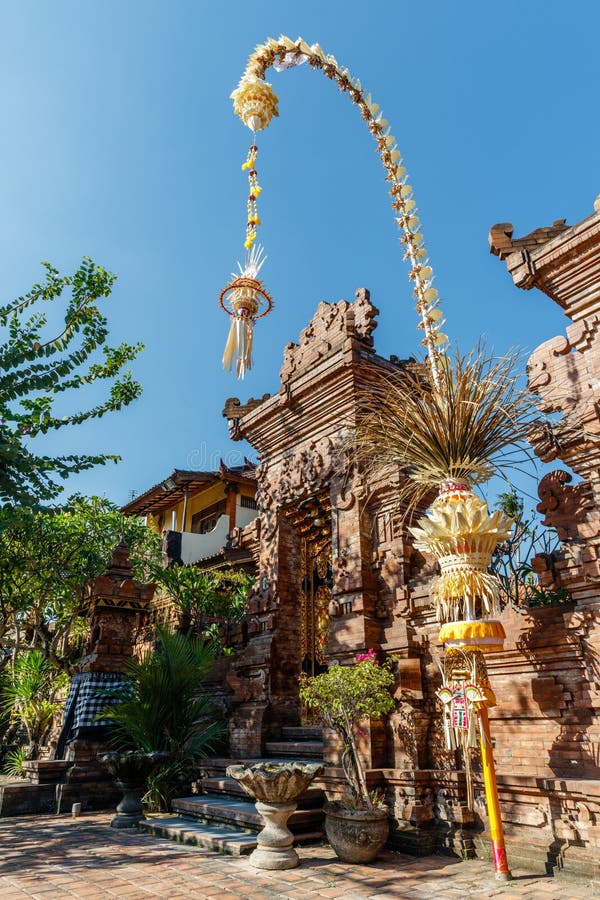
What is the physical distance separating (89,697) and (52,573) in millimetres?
4114

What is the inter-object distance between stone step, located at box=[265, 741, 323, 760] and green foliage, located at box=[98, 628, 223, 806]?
1011 millimetres

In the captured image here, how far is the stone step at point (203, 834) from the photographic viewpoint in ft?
20.2

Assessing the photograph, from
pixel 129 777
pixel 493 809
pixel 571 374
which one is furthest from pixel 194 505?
pixel 493 809

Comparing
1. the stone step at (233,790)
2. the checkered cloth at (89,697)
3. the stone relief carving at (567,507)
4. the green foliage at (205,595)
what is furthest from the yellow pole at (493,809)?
the checkered cloth at (89,697)

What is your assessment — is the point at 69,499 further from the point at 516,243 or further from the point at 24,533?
the point at 516,243

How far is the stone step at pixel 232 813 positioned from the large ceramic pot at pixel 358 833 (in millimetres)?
770

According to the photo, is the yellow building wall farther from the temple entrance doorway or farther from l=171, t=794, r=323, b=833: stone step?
l=171, t=794, r=323, b=833: stone step

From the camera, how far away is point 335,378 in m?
8.78

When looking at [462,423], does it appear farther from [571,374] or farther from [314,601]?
[314,601]

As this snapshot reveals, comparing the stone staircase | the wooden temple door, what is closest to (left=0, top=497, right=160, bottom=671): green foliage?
the wooden temple door

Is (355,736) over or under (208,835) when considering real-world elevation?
over

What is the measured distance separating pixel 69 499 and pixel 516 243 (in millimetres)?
7140

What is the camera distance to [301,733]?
8547 millimetres

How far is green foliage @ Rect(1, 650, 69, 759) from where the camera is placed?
12.0 metres
